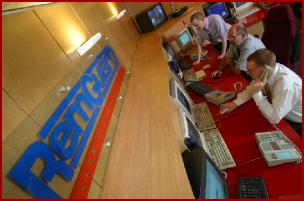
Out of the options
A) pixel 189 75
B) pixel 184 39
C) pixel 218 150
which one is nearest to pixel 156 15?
pixel 184 39

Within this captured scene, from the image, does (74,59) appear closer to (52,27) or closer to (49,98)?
(52,27)

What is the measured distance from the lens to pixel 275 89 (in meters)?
2.07

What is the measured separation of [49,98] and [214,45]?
3.63 m

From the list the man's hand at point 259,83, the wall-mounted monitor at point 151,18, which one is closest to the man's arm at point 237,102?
the man's hand at point 259,83

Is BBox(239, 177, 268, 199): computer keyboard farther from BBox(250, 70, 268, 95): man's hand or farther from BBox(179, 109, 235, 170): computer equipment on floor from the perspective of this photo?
BBox(250, 70, 268, 95): man's hand

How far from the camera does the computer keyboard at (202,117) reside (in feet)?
7.43

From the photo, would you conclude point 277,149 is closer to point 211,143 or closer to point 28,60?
point 211,143

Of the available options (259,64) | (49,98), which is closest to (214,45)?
(259,64)

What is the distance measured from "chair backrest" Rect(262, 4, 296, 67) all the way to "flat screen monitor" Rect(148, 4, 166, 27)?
2036mm

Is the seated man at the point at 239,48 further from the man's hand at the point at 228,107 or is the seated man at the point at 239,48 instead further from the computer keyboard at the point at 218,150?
the computer keyboard at the point at 218,150

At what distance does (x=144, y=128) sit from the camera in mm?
1671

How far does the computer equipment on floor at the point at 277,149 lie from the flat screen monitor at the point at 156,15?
10.9ft

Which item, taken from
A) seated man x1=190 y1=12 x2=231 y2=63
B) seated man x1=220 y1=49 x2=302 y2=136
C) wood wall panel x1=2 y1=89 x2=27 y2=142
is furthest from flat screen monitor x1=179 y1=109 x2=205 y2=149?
seated man x1=190 y1=12 x2=231 y2=63

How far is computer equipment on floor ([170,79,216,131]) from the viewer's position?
2119 mm
